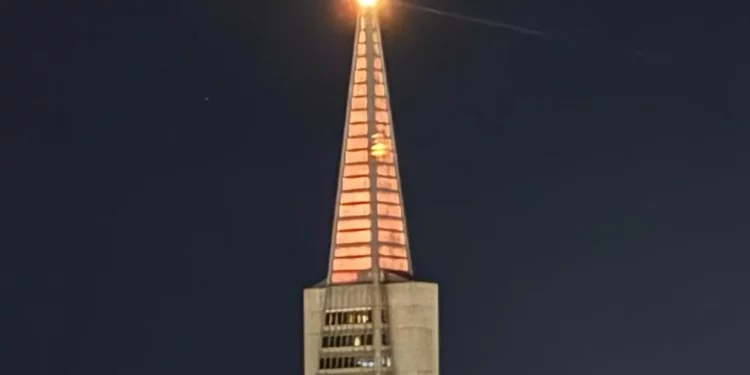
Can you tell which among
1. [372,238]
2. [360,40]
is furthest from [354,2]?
[372,238]

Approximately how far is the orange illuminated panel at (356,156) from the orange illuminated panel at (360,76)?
322 cm

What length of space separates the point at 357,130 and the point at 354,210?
11.9 feet

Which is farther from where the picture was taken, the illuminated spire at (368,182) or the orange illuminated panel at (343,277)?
the illuminated spire at (368,182)

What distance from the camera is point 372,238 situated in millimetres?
130125

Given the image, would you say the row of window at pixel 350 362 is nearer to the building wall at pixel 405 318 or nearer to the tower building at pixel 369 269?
the tower building at pixel 369 269

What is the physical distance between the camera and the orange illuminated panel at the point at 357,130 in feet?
431

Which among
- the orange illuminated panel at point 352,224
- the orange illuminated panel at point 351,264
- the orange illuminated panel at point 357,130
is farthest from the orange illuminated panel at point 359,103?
the orange illuminated panel at point 351,264

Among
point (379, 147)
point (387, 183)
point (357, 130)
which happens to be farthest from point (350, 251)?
point (357, 130)

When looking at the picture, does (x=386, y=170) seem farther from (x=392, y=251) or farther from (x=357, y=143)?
(x=392, y=251)

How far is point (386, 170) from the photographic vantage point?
431 feet

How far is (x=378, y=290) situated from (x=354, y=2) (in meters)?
13.3

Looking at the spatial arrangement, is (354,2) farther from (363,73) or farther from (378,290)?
(378,290)

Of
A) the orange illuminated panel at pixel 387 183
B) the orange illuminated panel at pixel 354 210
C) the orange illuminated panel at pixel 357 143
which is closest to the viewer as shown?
the orange illuminated panel at pixel 354 210

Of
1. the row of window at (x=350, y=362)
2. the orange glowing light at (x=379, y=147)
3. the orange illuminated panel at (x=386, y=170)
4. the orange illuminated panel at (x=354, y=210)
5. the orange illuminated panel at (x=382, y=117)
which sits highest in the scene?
the orange illuminated panel at (x=382, y=117)
